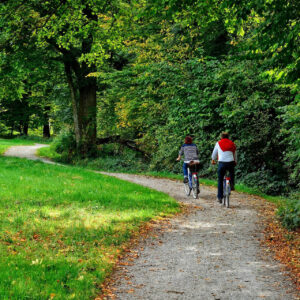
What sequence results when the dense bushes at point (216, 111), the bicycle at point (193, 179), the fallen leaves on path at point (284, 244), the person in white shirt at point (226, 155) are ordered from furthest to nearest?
the dense bushes at point (216, 111)
the bicycle at point (193, 179)
the person in white shirt at point (226, 155)
the fallen leaves on path at point (284, 244)

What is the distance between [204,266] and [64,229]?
3084 millimetres

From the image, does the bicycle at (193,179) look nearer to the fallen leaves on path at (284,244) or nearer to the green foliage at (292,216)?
the fallen leaves on path at (284,244)

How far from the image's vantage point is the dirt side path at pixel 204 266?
5297 millimetres

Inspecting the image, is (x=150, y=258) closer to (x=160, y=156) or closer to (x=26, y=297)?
(x=26, y=297)

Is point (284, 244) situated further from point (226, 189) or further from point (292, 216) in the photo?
point (226, 189)

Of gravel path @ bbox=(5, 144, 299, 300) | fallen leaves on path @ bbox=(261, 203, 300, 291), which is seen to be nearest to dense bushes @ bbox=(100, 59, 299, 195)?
fallen leaves on path @ bbox=(261, 203, 300, 291)

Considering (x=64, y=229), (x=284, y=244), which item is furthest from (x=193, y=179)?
(x=64, y=229)

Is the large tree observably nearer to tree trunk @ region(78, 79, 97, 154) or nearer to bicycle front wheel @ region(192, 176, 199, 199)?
tree trunk @ region(78, 79, 97, 154)

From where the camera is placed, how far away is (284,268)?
6.34m

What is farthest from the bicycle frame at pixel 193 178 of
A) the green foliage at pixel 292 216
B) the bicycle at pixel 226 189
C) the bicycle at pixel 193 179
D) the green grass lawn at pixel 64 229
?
the green foliage at pixel 292 216

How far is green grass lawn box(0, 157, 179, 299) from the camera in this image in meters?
5.25

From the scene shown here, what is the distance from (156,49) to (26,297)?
2001 cm

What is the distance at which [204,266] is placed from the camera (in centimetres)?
639

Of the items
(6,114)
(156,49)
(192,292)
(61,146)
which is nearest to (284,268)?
(192,292)
